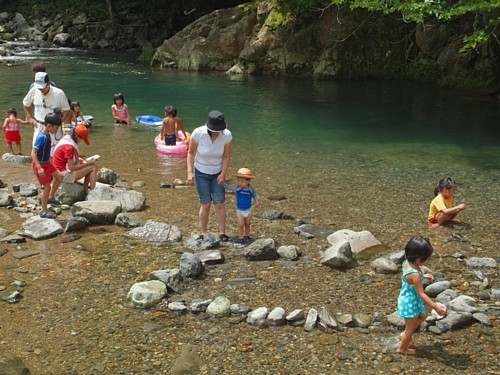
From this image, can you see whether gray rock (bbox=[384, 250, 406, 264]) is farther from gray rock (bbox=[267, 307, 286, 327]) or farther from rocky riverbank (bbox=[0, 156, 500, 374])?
gray rock (bbox=[267, 307, 286, 327])

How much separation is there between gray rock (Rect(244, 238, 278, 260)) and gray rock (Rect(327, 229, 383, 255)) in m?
0.85

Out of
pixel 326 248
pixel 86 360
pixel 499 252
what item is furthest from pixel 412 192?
pixel 86 360

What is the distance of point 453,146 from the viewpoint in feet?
49.3

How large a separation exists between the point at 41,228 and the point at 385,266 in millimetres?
4585

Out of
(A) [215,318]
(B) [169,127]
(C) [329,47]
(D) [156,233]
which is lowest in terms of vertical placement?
(A) [215,318]

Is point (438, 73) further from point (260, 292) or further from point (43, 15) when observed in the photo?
point (43, 15)

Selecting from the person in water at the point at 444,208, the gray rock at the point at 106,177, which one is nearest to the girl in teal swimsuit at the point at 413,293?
the person in water at the point at 444,208

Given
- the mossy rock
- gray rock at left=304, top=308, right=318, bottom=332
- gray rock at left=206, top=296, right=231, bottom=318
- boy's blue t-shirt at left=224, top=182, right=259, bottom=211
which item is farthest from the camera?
the mossy rock

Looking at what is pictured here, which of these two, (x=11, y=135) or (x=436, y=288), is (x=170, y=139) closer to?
(x=11, y=135)

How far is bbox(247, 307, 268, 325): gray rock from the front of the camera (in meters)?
5.89

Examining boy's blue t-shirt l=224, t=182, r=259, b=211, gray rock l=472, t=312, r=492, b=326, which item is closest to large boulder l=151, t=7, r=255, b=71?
boy's blue t-shirt l=224, t=182, r=259, b=211

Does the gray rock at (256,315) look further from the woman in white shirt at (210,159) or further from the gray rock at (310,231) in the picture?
the gray rock at (310,231)

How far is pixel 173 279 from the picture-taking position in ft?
21.5

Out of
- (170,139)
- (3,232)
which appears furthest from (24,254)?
(170,139)
